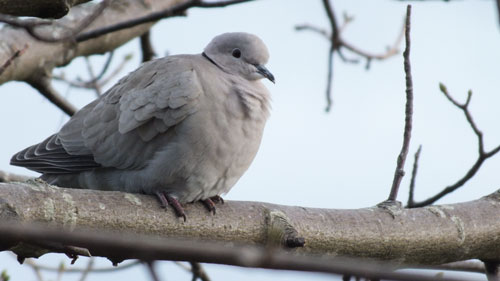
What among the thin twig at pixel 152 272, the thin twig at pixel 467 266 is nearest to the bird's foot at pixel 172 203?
the thin twig at pixel 467 266

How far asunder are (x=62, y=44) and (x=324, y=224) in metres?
2.08

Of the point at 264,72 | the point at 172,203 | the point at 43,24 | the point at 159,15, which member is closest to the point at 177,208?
the point at 172,203

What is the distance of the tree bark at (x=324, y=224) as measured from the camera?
7.92ft

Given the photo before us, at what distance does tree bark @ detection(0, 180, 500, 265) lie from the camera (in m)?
2.41

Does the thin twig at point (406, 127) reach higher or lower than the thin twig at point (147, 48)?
higher

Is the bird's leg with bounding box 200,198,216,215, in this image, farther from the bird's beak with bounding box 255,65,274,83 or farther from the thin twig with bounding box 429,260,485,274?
the thin twig with bounding box 429,260,485,274

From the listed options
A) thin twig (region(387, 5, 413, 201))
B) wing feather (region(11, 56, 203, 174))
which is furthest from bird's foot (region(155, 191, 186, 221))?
thin twig (region(387, 5, 413, 201))

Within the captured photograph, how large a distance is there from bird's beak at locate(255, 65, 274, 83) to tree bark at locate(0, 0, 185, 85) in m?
0.97

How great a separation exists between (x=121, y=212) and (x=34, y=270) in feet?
5.91

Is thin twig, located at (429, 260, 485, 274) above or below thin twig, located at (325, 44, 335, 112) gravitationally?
below

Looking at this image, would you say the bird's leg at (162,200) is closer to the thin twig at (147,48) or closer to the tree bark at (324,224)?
the tree bark at (324,224)

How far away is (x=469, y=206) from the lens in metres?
2.98

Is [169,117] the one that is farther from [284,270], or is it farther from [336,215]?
[284,270]

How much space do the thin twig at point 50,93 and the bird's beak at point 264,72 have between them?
1204 mm
